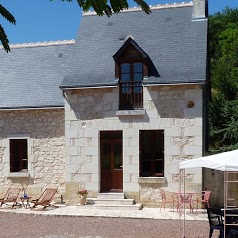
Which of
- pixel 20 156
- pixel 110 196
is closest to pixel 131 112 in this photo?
pixel 110 196

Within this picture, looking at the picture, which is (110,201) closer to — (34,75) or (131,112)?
(131,112)

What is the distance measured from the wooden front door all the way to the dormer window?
44.1 inches

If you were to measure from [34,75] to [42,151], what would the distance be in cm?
335

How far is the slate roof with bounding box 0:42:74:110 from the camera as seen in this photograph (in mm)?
14247

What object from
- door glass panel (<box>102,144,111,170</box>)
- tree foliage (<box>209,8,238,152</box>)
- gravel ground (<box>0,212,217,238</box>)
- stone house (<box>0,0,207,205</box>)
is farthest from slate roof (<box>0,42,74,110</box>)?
tree foliage (<box>209,8,238,152</box>)

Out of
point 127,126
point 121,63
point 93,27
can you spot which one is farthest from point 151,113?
point 93,27

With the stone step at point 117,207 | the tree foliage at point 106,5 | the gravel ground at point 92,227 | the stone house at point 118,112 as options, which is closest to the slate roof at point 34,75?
the stone house at point 118,112

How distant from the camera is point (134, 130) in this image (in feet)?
41.8

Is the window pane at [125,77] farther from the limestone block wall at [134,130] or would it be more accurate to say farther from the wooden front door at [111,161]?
the wooden front door at [111,161]

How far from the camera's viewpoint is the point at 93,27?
1502cm

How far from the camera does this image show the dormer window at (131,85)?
42.5 ft

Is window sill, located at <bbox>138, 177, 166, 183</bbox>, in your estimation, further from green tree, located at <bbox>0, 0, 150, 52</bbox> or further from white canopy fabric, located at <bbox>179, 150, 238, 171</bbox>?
green tree, located at <bbox>0, 0, 150, 52</bbox>

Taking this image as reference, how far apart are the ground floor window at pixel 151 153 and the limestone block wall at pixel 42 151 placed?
9.84 ft

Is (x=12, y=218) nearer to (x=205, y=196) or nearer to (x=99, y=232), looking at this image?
(x=99, y=232)
